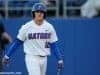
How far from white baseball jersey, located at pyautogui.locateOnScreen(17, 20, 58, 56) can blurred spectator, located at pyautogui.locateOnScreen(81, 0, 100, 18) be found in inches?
219

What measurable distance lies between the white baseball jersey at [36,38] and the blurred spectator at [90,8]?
5574 millimetres

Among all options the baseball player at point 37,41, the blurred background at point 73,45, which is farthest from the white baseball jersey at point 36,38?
the blurred background at point 73,45

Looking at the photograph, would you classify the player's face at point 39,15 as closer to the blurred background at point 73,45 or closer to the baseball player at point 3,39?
the baseball player at point 3,39

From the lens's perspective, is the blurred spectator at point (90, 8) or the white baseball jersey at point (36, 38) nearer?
the white baseball jersey at point (36, 38)

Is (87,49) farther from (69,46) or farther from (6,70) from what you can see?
(6,70)

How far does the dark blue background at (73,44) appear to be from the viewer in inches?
561

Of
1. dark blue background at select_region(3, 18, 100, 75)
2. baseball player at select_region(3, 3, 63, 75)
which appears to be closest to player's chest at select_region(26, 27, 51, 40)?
baseball player at select_region(3, 3, 63, 75)

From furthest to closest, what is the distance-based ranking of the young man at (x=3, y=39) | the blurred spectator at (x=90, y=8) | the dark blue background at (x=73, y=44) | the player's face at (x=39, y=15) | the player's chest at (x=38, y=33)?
1. the blurred spectator at (x=90, y=8)
2. the dark blue background at (x=73, y=44)
3. the young man at (x=3, y=39)
4. the player's chest at (x=38, y=33)
5. the player's face at (x=39, y=15)

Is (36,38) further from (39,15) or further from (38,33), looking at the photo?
(39,15)

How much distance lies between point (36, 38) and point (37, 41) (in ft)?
0.20

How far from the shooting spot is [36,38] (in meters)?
11.4

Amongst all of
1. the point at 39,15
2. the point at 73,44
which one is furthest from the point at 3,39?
the point at 39,15

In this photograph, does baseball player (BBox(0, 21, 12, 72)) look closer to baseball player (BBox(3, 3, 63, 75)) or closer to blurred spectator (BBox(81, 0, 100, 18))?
baseball player (BBox(3, 3, 63, 75))

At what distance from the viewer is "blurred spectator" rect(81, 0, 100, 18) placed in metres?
17.2
